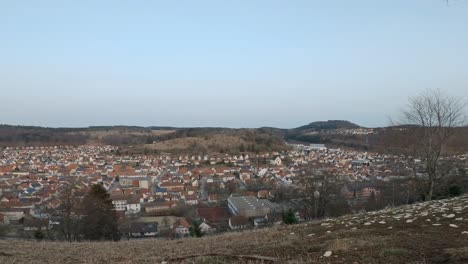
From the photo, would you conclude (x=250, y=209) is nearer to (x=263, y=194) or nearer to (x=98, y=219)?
(x=263, y=194)

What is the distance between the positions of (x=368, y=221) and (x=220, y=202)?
39.9 meters

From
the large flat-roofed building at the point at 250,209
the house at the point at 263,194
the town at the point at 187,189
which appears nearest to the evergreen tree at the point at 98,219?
the town at the point at 187,189

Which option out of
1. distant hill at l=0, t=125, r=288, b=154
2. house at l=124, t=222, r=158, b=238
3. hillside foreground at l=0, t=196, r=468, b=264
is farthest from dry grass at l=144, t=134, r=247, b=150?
hillside foreground at l=0, t=196, r=468, b=264

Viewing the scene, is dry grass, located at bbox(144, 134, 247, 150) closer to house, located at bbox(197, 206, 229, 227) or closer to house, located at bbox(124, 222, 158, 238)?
house, located at bbox(197, 206, 229, 227)

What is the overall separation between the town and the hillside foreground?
9.02 metres

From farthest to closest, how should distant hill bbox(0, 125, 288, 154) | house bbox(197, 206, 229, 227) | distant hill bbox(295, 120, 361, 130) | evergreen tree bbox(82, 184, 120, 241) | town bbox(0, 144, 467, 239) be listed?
1. distant hill bbox(295, 120, 361, 130)
2. distant hill bbox(0, 125, 288, 154)
3. house bbox(197, 206, 229, 227)
4. town bbox(0, 144, 467, 239)
5. evergreen tree bbox(82, 184, 120, 241)

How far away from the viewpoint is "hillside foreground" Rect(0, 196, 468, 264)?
5.13 m

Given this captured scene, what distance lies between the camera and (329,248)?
5750 millimetres

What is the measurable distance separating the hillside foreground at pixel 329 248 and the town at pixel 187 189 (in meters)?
9.02

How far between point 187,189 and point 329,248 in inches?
2148

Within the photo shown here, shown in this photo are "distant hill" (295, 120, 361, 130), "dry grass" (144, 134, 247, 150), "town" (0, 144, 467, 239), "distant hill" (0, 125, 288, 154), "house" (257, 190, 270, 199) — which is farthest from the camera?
"distant hill" (295, 120, 361, 130)

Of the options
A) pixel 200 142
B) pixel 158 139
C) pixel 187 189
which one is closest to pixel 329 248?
pixel 187 189

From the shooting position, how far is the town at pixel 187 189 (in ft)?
85.7

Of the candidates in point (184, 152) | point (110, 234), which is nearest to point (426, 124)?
point (110, 234)
